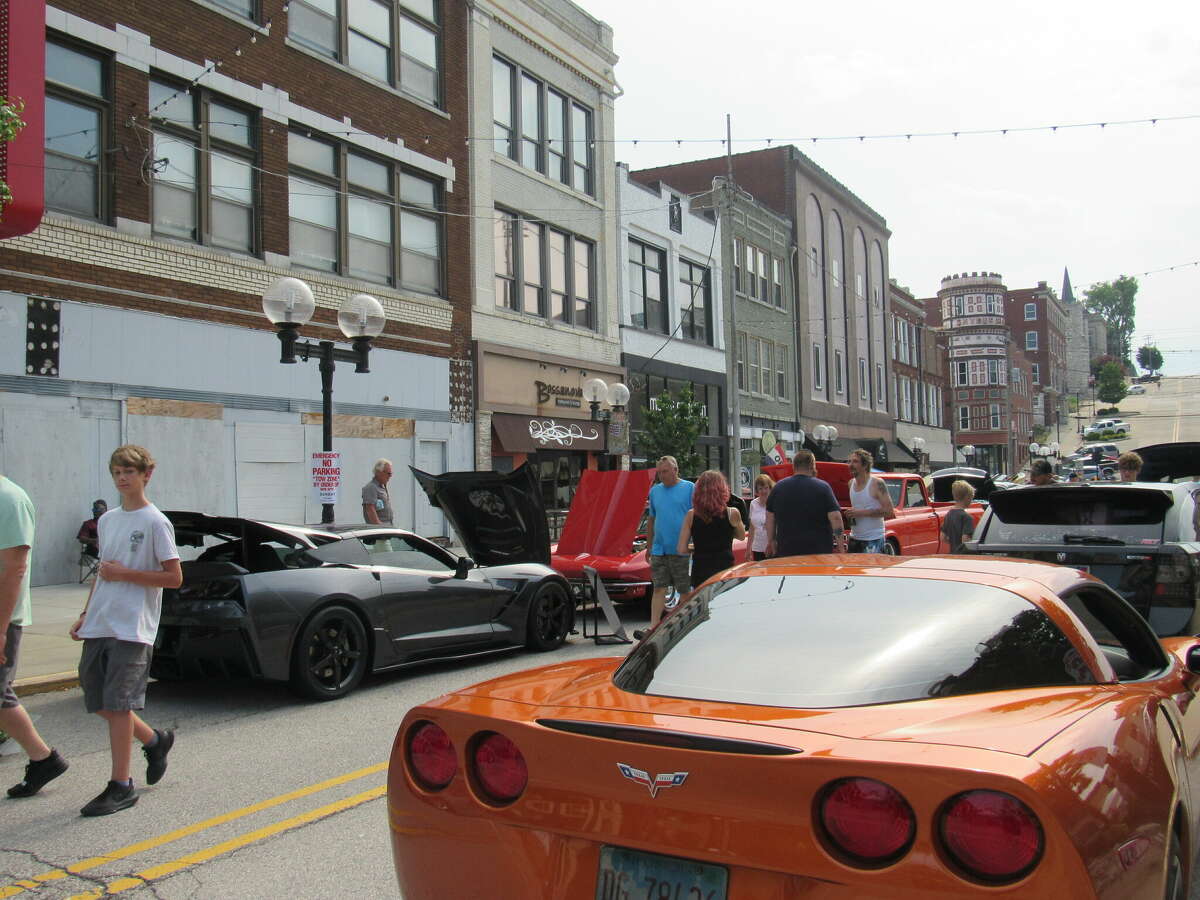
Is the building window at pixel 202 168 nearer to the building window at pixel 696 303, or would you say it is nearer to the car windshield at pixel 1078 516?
the car windshield at pixel 1078 516

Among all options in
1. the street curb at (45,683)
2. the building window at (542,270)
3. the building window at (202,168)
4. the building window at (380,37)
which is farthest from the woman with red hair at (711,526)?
the building window at (542,270)

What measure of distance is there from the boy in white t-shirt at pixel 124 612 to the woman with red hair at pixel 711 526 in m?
4.76

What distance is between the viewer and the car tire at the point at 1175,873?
2.74 m

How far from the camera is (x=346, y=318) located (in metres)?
13.0

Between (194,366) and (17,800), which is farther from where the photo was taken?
(194,366)

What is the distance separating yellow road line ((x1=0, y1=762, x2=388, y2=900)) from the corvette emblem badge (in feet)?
9.50

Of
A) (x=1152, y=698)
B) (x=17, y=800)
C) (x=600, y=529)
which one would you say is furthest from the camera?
(x=600, y=529)

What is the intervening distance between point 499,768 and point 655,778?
514 mm

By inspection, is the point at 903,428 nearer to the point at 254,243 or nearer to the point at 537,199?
the point at 537,199

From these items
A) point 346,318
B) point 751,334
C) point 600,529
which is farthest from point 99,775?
point 751,334

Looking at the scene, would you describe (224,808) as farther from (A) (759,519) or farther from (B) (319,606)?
(A) (759,519)

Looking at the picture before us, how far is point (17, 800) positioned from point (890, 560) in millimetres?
4506

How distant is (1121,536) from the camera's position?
7.25 meters

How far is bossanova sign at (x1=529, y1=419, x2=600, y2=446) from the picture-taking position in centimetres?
2345
